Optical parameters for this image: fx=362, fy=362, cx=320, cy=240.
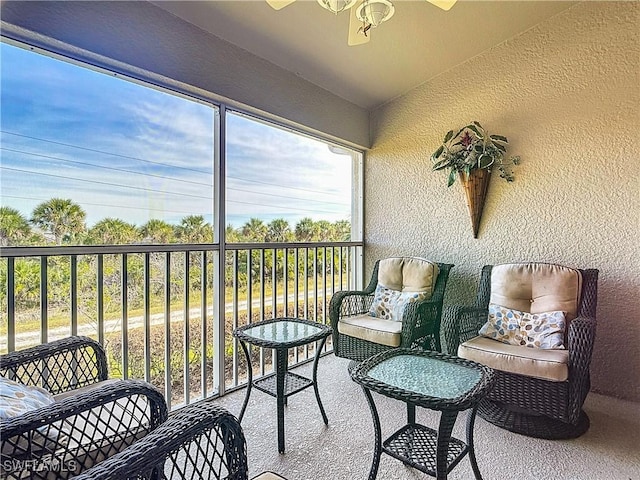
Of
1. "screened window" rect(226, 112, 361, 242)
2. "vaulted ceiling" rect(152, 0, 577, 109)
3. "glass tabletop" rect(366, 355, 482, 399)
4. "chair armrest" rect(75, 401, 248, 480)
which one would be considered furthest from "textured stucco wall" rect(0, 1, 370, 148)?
"glass tabletop" rect(366, 355, 482, 399)

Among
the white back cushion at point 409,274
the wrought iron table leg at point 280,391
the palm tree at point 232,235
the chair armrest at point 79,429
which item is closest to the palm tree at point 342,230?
the white back cushion at point 409,274

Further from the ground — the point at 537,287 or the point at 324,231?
the point at 324,231

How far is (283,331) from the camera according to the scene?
2.24m

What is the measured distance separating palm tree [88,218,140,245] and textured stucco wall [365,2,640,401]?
2.56 m

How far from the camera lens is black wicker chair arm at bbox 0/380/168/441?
3.41 feet

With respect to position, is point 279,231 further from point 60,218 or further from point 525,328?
point 525,328

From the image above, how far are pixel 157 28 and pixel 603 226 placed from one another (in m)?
3.36

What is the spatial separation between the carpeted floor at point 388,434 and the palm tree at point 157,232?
3.98 ft

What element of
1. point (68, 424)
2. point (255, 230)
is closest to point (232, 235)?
point (255, 230)

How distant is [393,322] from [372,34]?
2.23 m

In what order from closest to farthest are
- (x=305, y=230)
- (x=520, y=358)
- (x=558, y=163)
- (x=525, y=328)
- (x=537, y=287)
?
(x=520, y=358) → (x=525, y=328) → (x=537, y=287) → (x=558, y=163) → (x=305, y=230)

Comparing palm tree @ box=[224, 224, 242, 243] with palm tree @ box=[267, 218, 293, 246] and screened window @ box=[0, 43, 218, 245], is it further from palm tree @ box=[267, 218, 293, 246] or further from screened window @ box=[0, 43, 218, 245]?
palm tree @ box=[267, 218, 293, 246]

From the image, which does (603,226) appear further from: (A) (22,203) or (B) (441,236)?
(A) (22,203)

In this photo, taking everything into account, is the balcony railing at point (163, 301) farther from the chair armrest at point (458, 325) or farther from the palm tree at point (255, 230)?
the chair armrest at point (458, 325)
